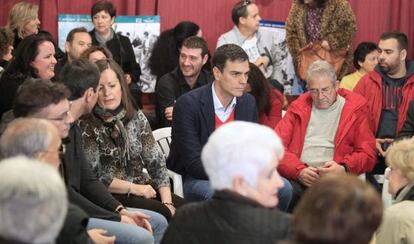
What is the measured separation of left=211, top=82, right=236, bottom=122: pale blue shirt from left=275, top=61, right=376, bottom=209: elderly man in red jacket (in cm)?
50

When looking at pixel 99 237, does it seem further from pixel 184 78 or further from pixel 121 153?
pixel 184 78

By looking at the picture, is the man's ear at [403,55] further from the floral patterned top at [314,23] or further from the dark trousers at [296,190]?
the dark trousers at [296,190]

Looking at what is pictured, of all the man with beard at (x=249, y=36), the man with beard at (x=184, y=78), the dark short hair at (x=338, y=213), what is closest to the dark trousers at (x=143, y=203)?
the man with beard at (x=184, y=78)

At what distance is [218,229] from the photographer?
2.39 metres

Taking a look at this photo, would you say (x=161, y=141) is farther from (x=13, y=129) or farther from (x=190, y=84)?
(x=13, y=129)

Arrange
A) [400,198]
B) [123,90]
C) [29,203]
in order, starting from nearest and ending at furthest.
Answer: [29,203] < [400,198] < [123,90]

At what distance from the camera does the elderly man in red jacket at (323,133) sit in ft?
15.4

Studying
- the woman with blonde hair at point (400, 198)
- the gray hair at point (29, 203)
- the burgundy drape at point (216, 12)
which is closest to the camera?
the gray hair at point (29, 203)

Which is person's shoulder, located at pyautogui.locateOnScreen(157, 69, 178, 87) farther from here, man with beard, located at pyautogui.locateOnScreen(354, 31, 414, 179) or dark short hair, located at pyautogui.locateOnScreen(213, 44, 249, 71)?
man with beard, located at pyautogui.locateOnScreen(354, 31, 414, 179)

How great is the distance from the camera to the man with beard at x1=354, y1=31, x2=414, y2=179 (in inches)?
213

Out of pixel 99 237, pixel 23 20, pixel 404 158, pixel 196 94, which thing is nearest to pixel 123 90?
pixel 196 94

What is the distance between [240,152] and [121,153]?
177 centimetres

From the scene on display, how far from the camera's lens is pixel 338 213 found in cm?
190

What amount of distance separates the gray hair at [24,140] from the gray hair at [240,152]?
651 millimetres
